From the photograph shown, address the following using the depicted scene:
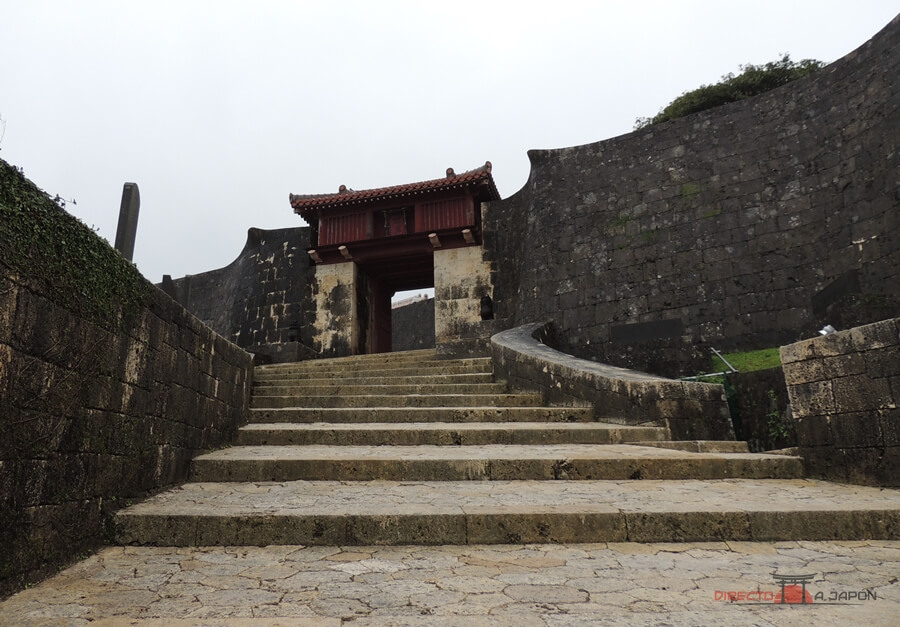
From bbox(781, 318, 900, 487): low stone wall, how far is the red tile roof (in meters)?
10.5

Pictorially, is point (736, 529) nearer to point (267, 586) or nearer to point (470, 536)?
point (470, 536)

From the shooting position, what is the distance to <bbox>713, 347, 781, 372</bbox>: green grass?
7.52 m

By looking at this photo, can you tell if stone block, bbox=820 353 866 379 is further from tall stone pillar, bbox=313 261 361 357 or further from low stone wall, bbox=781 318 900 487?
tall stone pillar, bbox=313 261 361 357

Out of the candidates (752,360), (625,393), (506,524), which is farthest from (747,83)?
(506,524)

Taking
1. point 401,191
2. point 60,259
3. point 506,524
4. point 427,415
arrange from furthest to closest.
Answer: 1. point 401,191
2. point 427,415
3. point 506,524
4. point 60,259

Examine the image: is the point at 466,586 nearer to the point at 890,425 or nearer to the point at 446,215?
the point at 890,425

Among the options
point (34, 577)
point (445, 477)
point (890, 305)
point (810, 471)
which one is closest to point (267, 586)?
point (34, 577)

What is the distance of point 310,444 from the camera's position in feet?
15.8

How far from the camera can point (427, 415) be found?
571cm

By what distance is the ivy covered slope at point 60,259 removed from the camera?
2184 mm

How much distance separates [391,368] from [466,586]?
6.93m

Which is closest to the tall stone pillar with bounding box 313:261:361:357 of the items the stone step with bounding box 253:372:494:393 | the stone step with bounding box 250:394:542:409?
the stone step with bounding box 253:372:494:393

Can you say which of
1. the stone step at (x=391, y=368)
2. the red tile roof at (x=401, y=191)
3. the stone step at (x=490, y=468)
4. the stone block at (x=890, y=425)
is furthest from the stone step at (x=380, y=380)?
the red tile roof at (x=401, y=191)

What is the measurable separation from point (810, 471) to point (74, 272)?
5.23m
